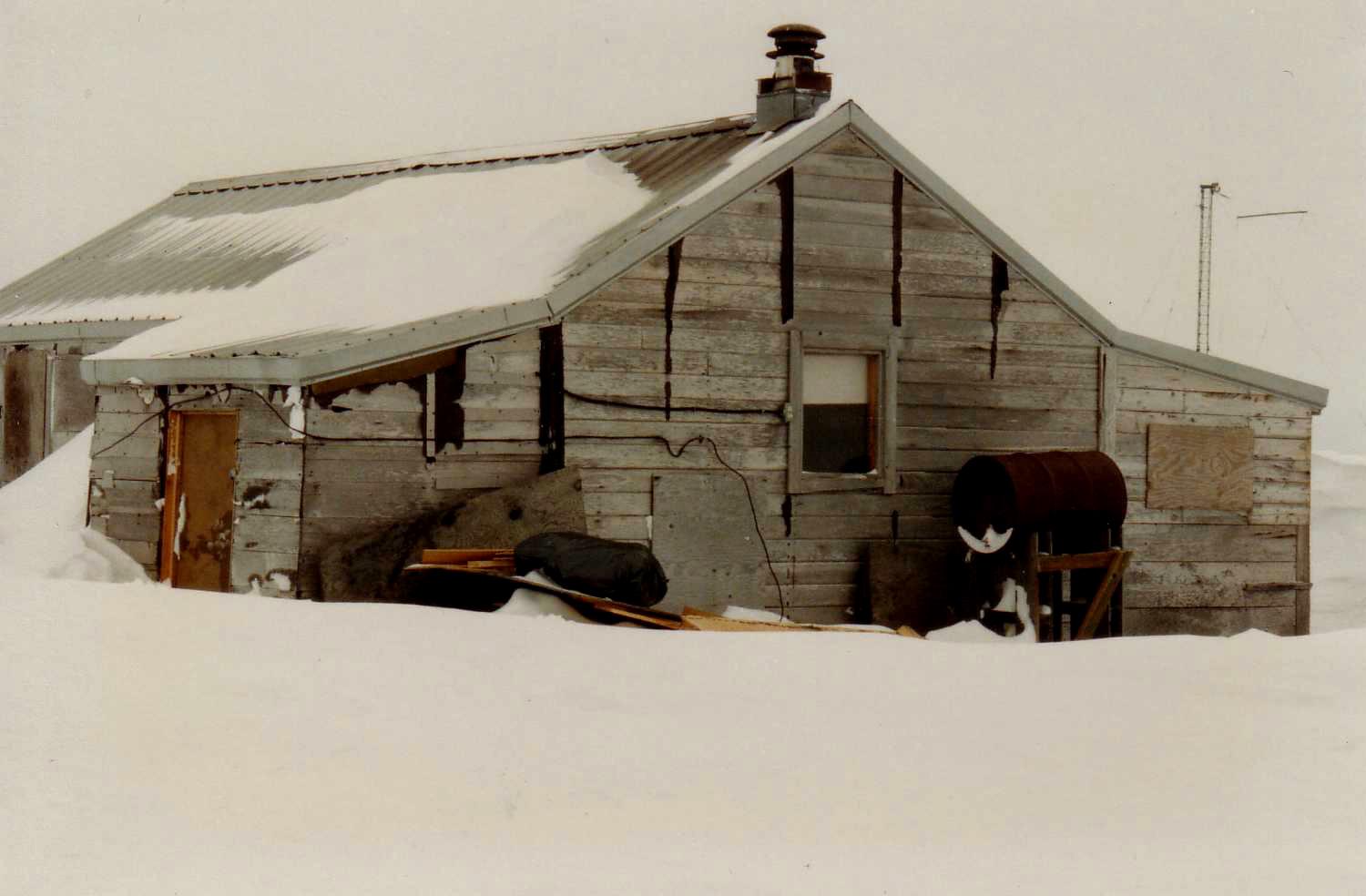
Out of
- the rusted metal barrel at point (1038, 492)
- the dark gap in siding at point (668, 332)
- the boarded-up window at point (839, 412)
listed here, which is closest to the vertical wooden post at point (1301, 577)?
the rusted metal barrel at point (1038, 492)

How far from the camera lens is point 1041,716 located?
898 cm

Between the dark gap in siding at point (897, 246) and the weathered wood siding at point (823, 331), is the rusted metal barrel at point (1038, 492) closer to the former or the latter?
the weathered wood siding at point (823, 331)

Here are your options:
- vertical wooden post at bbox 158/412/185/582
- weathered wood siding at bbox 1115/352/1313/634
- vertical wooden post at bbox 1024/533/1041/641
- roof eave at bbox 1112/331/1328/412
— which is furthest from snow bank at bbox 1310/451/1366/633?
vertical wooden post at bbox 158/412/185/582

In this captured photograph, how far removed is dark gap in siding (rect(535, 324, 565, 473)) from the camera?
14.0 metres

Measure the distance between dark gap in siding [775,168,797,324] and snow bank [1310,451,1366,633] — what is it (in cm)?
1816

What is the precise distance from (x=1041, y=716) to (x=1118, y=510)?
630 centimetres

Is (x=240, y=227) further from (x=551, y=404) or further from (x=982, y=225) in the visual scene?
(x=982, y=225)

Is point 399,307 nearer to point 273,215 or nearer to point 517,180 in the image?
point 517,180

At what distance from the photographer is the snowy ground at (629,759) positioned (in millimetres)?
6691

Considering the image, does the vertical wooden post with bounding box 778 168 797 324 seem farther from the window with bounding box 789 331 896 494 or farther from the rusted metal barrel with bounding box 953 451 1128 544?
the rusted metal barrel with bounding box 953 451 1128 544

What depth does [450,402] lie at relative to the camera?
13648mm

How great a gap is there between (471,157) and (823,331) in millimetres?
7112

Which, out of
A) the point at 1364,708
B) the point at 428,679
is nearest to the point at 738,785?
the point at 428,679

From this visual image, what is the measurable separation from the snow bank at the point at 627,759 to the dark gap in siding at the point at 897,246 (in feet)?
18.7
